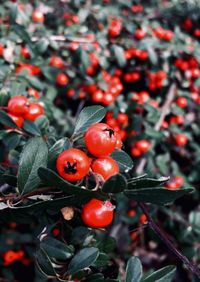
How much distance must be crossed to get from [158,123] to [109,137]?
2178 millimetres

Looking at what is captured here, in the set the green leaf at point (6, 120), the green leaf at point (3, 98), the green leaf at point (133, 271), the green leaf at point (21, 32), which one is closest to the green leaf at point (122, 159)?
the green leaf at point (133, 271)

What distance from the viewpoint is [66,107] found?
345cm

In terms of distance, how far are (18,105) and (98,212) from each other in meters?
0.85

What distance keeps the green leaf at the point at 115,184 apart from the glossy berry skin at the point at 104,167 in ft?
0.29

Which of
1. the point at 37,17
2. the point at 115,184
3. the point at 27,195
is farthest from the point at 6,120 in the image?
the point at 37,17

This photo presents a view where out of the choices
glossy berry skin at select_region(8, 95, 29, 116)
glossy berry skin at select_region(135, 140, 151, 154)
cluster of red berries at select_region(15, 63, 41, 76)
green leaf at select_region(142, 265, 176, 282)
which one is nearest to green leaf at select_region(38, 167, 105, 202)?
green leaf at select_region(142, 265, 176, 282)

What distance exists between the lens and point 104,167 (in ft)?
3.94

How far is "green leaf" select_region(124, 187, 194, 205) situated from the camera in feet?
3.70

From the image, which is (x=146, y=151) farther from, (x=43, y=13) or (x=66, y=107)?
(x=43, y=13)

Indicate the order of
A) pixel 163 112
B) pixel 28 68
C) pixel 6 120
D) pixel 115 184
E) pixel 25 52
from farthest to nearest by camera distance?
1. pixel 163 112
2. pixel 25 52
3. pixel 28 68
4. pixel 6 120
5. pixel 115 184

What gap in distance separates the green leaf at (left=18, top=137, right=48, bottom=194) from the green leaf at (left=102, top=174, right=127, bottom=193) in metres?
0.29

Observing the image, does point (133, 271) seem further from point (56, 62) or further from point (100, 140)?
point (56, 62)

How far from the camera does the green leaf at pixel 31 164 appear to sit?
126 cm

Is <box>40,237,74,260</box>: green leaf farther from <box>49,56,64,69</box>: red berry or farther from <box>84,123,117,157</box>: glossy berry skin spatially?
<box>49,56,64,69</box>: red berry
